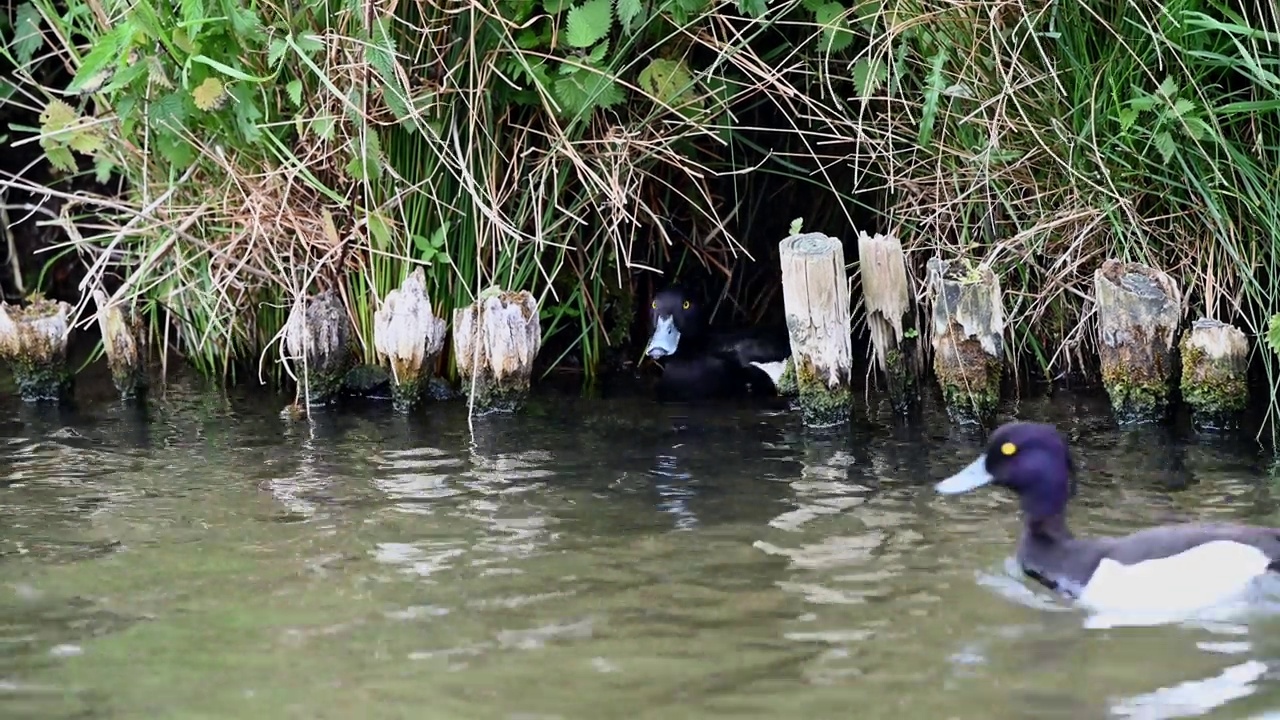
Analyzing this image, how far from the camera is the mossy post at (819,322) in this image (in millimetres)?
6977

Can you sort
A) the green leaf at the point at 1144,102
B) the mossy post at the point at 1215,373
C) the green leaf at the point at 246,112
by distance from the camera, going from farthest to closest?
the green leaf at the point at 246,112, the mossy post at the point at 1215,373, the green leaf at the point at 1144,102

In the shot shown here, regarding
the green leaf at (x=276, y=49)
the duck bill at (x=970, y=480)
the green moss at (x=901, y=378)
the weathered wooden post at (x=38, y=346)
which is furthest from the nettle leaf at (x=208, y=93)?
the duck bill at (x=970, y=480)

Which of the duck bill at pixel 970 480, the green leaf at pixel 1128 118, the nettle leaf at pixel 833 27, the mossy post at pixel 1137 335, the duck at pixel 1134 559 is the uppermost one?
the nettle leaf at pixel 833 27

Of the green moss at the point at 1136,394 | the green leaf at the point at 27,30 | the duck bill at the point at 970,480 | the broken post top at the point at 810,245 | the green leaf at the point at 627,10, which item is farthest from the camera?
the green leaf at the point at 27,30

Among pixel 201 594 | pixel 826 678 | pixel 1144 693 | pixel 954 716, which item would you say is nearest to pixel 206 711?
pixel 201 594

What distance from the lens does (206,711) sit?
4051mm

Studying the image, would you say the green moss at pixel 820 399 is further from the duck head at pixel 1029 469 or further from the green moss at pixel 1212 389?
the duck head at pixel 1029 469

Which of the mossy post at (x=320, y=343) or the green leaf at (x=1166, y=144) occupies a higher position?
the green leaf at (x=1166, y=144)

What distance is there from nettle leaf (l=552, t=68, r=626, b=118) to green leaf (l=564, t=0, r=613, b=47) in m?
0.25

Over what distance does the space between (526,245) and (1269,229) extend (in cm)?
342

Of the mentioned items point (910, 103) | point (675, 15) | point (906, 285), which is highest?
point (675, 15)

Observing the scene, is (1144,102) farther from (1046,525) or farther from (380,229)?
(380,229)

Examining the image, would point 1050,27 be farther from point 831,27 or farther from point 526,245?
point 526,245

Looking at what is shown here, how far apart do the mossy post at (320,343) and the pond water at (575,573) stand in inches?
11.9
